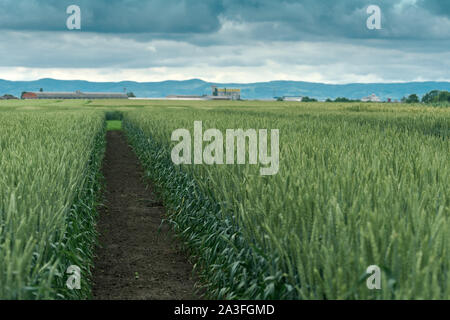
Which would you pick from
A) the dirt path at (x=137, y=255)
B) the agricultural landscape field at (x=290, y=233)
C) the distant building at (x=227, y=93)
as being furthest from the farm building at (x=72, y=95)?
the agricultural landscape field at (x=290, y=233)

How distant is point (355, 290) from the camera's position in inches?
117

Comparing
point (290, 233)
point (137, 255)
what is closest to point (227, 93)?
point (137, 255)

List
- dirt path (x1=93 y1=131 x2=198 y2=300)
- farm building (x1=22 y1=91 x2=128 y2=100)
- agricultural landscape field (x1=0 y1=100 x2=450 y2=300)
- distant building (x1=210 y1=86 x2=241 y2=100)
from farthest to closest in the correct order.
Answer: distant building (x1=210 y1=86 x2=241 y2=100)
farm building (x1=22 y1=91 x2=128 y2=100)
dirt path (x1=93 y1=131 x2=198 y2=300)
agricultural landscape field (x1=0 y1=100 x2=450 y2=300)

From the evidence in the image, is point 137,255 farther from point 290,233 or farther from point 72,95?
point 72,95

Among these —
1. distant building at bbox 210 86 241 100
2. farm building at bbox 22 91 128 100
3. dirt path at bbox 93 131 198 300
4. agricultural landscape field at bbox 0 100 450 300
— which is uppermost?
distant building at bbox 210 86 241 100

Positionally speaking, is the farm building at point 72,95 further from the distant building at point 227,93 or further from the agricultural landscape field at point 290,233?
the agricultural landscape field at point 290,233

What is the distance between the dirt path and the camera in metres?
6.31

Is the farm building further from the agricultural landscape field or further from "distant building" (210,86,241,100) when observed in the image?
the agricultural landscape field

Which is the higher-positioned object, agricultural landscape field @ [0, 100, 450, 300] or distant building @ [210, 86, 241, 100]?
distant building @ [210, 86, 241, 100]

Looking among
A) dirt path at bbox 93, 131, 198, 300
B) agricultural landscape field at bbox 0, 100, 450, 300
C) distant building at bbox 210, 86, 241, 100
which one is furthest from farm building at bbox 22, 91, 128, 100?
agricultural landscape field at bbox 0, 100, 450, 300

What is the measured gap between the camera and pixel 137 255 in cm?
772

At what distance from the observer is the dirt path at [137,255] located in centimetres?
631
